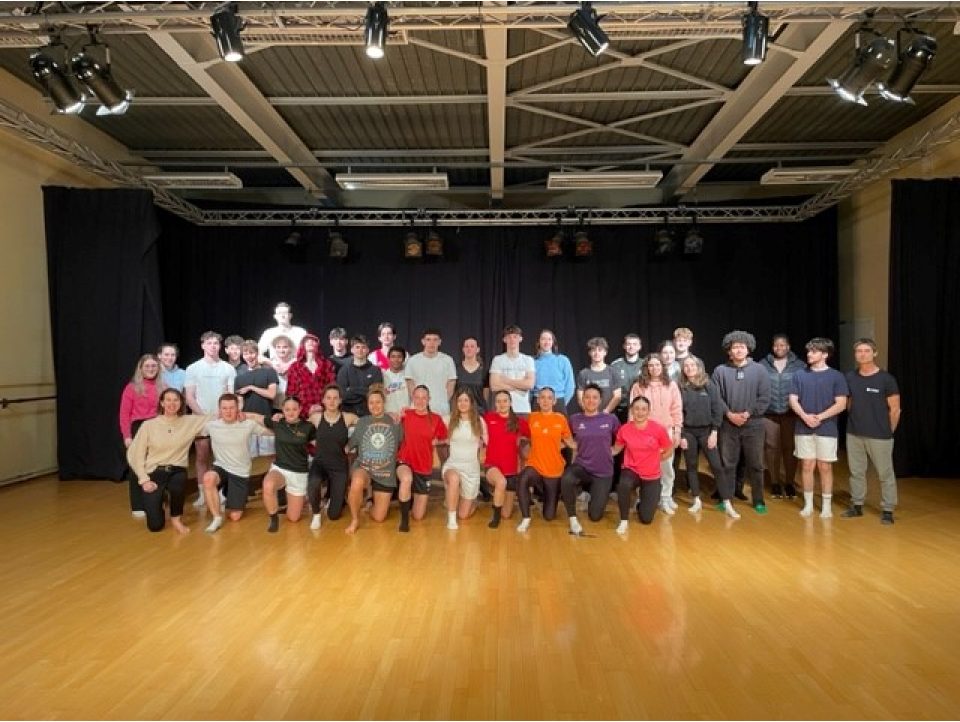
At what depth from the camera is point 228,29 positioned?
3688mm

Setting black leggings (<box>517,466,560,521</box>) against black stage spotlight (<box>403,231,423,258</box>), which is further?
black stage spotlight (<box>403,231,423,258</box>)

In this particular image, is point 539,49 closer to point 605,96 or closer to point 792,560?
point 605,96

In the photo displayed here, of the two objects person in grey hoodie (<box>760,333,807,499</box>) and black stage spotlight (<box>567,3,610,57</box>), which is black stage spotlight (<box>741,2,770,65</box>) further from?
person in grey hoodie (<box>760,333,807,499</box>)

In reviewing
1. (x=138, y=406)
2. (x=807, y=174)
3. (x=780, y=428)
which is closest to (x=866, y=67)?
(x=807, y=174)

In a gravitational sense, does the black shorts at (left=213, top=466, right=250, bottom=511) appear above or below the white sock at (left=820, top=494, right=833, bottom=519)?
above

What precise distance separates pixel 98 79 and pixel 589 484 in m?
4.51

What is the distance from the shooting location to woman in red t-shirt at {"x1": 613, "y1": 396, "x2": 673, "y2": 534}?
14.8 feet

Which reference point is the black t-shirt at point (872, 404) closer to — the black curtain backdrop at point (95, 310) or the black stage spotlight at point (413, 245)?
the black stage spotlight at point (413, 245)

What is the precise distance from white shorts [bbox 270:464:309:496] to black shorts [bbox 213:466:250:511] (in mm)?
347

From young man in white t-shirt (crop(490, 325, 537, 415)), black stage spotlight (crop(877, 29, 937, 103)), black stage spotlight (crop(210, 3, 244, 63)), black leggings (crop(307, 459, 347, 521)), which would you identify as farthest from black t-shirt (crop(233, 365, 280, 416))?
black stage spotlight (crop(877, 29, 937, 103))

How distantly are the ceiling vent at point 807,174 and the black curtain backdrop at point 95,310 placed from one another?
684 cm

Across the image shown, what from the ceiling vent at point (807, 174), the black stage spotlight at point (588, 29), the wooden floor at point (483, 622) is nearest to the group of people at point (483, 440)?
the wooden floor at point (483, 622)

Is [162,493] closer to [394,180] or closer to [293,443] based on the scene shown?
[293,443]

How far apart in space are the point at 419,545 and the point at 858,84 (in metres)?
4.28
